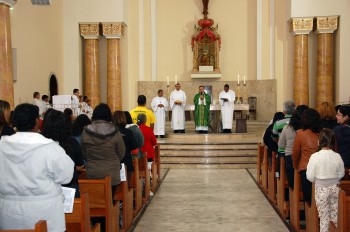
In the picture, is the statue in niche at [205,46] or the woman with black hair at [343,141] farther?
the statue in niche at [205,46]

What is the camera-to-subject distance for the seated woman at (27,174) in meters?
3.01

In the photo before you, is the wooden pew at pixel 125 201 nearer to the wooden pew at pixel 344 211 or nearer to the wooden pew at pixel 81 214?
the wooden pew at pixel 81 214

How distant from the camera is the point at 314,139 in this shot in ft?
16.6

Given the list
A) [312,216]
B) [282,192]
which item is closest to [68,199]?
[312,216]

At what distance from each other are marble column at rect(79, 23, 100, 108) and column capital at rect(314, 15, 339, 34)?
23.0 ft

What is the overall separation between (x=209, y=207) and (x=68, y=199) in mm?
3986

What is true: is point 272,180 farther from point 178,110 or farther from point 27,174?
point 178,110

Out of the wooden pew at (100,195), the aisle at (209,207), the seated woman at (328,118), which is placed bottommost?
the aisle at (209,207)

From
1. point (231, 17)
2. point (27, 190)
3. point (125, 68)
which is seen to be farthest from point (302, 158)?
point (231, 17)

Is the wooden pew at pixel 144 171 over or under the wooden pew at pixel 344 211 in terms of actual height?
under

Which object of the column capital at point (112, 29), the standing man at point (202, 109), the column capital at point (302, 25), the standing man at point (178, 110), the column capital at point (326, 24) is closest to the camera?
the standing man at point (202, 109)

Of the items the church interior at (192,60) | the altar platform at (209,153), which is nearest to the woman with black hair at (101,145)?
the church interior at (192,60)

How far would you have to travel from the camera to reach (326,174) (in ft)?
14.7

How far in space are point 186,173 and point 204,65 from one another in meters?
6.93
